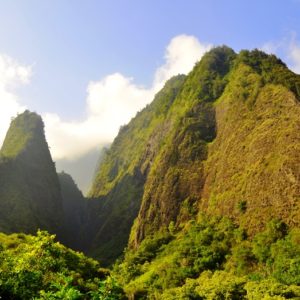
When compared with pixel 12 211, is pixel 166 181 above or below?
Result: above

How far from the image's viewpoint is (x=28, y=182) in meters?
131

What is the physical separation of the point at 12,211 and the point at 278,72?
72.2 meters

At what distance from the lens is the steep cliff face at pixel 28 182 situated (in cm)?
11050

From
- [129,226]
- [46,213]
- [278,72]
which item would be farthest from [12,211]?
[278,72]

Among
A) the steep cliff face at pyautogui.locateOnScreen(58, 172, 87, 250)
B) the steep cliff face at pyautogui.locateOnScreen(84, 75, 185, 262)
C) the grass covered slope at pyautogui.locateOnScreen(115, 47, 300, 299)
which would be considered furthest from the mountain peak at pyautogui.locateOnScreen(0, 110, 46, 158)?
the grass covered slope at pyautogui.locateOnScreen(115, 47, 300, 299)

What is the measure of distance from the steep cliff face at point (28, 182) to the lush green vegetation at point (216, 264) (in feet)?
113

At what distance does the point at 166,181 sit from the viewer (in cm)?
10094

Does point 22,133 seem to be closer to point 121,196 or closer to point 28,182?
point 28,182

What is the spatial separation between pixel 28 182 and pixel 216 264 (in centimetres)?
7798

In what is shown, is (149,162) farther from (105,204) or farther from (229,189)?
(229,189)

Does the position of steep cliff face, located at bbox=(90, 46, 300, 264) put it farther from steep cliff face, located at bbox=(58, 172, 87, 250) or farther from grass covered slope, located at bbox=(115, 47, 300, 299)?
steep cliff face, located at bbox=(58, 172, 87, 250)

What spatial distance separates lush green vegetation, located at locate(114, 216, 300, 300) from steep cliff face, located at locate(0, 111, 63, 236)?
3433cm

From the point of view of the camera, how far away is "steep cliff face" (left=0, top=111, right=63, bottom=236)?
110 m

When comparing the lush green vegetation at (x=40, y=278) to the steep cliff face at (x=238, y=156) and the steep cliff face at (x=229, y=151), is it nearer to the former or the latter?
the steep cliff face at (x=238, y=156)
